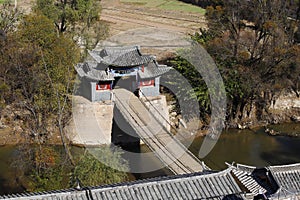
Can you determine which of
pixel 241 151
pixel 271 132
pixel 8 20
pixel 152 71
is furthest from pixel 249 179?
pixel 8 20

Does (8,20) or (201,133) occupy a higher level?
(8,20)

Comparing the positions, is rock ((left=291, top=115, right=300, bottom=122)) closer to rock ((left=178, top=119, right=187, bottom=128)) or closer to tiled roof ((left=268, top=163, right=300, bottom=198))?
rock ((left=178, top=119, right=187, bottom=128))

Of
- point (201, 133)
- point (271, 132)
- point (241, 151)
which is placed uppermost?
point (271, 132)

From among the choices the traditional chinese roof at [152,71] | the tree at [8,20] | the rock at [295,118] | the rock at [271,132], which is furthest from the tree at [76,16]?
the rock at [295,118]

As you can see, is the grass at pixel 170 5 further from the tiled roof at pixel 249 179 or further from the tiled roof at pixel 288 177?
the tiled roof at pixel 288 177

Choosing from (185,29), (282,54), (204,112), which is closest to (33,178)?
(204,112)

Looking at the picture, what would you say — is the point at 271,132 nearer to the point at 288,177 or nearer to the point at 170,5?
the point at 288,177

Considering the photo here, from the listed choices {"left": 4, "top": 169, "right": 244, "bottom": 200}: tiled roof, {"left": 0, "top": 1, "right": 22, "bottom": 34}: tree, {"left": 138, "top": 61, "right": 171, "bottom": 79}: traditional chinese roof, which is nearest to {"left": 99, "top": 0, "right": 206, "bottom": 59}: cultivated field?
{"left": 138, "top": 61, "right": 171, "bottom": 79}: traditional chinese roof
